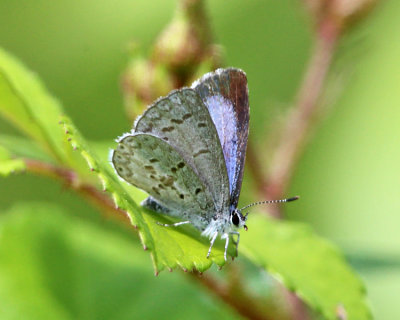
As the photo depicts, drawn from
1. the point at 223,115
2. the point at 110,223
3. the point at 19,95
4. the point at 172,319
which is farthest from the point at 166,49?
the point at 110,223

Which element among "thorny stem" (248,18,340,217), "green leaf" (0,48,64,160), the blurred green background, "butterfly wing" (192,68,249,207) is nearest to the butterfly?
"butterfly wing" (192,68,249,207)

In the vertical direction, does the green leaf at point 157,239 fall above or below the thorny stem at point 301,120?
below

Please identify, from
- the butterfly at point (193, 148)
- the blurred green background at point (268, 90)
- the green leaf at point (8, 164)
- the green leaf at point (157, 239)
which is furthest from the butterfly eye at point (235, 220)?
the blurred green background at point (268, 90)

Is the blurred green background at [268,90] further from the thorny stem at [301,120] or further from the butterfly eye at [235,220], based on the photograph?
the butterfly eye at [235,220]

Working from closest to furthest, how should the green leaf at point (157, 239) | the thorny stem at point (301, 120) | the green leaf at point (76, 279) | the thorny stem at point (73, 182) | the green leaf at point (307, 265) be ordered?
the green leaf at point (157, 239)
the green leaf at point (307, 265)
the thorny stem at point (73, 182)
the green leaf at point (76, 279)
the thorny stem at point (301, 120)

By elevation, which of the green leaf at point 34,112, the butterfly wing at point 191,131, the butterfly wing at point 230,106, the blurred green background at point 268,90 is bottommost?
the green leaf at point 34,112

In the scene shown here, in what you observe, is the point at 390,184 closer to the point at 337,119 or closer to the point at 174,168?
the point at 337,119

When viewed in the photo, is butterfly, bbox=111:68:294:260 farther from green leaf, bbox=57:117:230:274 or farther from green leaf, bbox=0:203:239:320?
green leaf, bbox=0:203:239:320

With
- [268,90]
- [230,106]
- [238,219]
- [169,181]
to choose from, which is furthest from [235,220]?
[268,90]
